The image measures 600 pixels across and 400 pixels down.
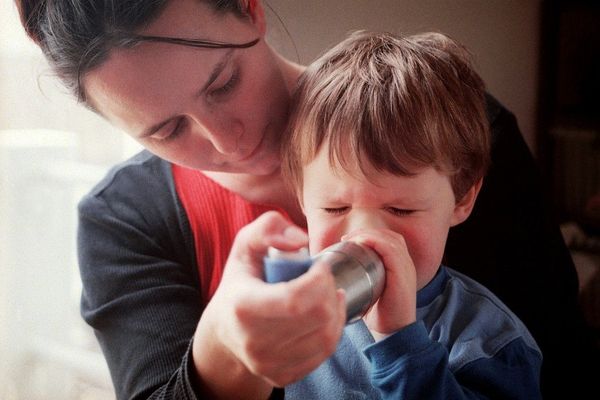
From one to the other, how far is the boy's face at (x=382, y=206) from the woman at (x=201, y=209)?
0.12 meters

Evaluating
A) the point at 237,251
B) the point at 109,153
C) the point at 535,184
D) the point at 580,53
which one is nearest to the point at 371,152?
the point at 237,251

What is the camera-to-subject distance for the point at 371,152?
0.58 m

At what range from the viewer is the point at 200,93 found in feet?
2.06

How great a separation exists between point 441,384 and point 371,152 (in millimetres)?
213

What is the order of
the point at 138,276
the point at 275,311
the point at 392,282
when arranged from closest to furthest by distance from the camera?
the point at 275,311
the point at 392,282
the point at 138,276

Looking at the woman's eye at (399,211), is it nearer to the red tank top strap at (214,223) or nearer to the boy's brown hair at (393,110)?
the boy's brown hair at (393,110)

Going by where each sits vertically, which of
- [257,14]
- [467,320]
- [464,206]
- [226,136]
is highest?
[257,14]

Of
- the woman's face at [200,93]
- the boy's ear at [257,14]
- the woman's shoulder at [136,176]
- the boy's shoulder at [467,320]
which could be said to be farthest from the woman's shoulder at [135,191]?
the boy's shoulder at [467,320]

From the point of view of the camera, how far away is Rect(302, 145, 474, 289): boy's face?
0.58 m

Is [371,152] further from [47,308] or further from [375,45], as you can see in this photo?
[47,308]

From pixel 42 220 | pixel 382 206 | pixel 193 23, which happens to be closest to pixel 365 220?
pixel 382 206

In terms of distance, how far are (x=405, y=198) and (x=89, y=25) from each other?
338mm

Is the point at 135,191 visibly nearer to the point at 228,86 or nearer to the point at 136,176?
the point at 136,176

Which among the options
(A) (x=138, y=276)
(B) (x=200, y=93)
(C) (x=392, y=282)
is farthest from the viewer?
(A) (x=138, y=276)
